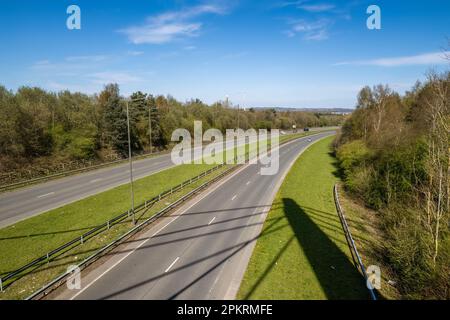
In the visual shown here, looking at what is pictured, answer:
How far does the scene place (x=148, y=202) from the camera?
2709 cm

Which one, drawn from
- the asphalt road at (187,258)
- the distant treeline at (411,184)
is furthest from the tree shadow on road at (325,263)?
the distant treeline at (411,184)

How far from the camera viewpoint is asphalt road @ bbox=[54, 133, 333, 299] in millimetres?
13586

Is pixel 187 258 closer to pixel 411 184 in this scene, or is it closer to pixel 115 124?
pixel 411 184

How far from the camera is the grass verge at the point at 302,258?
13.8m

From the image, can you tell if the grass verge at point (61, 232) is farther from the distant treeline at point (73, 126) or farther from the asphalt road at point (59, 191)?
the distant treeline at point (73, 126)

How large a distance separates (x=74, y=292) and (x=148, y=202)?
13.8m

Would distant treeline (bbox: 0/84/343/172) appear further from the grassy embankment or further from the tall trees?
the grassy embankment

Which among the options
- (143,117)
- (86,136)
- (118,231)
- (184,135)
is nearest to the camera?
(118,231)

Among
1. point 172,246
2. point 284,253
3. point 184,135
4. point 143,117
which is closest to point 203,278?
point 172,246

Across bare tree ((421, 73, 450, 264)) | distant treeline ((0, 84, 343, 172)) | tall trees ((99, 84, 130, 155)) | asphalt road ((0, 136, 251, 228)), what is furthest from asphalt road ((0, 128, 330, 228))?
bare tree ((421, 73, 450, 264))

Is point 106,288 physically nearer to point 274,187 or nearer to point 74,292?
point 74,292

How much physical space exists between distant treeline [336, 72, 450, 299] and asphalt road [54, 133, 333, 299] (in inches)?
355

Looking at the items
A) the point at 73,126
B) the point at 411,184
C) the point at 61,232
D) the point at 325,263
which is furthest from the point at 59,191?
the point at 411,184

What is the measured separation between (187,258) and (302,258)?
7.01m
